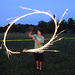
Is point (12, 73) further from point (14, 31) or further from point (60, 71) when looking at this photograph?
point (14, 31)

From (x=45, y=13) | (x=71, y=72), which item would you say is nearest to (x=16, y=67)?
(x=71, y=72)

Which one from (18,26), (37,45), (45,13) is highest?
(18,26)

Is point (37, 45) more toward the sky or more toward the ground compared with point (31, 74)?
more toward the sky

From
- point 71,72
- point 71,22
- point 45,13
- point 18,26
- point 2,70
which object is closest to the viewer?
point 45,13

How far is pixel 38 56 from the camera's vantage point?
5340 mm

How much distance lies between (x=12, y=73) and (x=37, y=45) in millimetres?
1199

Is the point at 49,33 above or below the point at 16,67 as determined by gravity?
above

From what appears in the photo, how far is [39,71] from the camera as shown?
5297mm

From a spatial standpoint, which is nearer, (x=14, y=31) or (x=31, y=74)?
(x=31, y=74)

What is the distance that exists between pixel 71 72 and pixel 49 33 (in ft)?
87.8

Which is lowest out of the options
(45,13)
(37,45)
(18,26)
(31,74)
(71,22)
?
(31,74)

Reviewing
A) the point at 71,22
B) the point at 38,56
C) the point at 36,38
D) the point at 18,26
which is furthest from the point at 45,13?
the point at 71,22

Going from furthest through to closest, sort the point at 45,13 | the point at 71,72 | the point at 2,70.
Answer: the point at 2,70
the point at 71,72
the point at 45,13

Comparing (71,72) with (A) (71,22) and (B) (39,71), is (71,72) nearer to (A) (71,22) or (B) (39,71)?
(B) (39,71)
